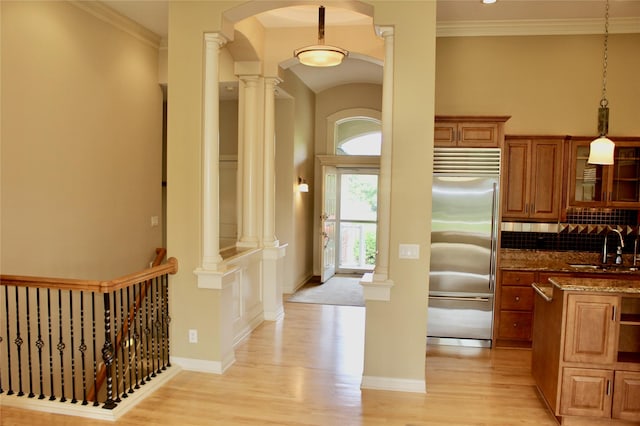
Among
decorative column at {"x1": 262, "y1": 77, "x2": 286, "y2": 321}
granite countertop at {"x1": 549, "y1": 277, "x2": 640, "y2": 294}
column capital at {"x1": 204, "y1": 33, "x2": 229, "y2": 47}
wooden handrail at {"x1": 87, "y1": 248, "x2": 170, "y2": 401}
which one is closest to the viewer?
granite countertop at {"x1": 549, "y1": 277, "x2": 640, "y2": 294}

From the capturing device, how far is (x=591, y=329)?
3.15m

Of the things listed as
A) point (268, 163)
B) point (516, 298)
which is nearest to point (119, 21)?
point (268, 163)

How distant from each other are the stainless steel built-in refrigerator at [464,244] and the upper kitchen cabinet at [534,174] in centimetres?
38

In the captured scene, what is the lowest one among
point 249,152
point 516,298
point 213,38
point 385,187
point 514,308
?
point 514,308

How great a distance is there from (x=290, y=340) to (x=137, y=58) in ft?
13.1

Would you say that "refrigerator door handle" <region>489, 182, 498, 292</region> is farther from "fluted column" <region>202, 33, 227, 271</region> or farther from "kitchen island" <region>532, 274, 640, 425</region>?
"fluted column" <region>202, 33, 227, 271</region>

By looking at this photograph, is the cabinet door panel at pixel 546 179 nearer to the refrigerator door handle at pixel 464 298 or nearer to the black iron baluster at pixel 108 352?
the refrigerator door handle at pixel 464 298

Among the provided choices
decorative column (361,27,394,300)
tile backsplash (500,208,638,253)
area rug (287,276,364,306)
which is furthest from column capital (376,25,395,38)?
area rug (287,276,364,306)

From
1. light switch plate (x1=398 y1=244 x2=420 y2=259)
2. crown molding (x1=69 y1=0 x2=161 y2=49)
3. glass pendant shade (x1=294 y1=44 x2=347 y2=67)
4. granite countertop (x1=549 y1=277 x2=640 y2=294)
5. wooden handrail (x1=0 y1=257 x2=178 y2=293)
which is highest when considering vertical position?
crown molding (x1=69 y1=0 x2=161 y2=49)

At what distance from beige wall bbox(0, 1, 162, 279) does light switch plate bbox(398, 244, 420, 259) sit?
3453 millimetres

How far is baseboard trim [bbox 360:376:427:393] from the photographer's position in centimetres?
380

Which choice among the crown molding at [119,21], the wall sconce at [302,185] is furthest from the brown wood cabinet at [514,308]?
the crown molding at [119,21]

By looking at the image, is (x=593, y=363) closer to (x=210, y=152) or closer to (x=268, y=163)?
(x=210, y=152)

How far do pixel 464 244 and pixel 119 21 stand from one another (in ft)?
15.4
